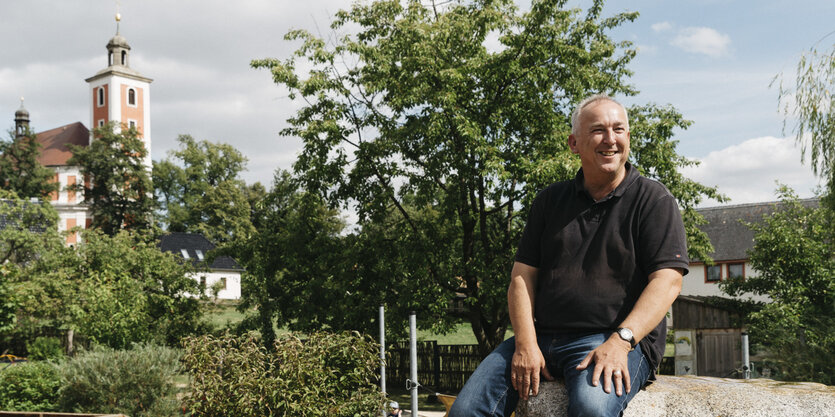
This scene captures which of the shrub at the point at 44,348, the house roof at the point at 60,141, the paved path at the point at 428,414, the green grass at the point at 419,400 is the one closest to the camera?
the paved path at the point at 428,414

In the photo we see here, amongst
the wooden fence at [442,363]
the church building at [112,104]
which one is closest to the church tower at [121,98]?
the church building at [112,104]

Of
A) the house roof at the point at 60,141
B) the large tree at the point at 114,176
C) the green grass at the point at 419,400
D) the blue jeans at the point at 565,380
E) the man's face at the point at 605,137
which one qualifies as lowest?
the green grass at the point at 419,400

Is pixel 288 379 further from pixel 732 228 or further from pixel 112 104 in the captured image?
pixel 112 104

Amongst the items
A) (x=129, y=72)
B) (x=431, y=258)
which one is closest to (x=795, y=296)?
(x=431, y=258)

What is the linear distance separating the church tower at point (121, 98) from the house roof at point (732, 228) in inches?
1938

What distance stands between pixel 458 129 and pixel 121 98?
202 feet

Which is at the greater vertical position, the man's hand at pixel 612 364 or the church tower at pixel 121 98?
the church tower at pixel 121 98

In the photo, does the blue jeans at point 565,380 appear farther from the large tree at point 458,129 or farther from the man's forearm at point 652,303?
the large tree at point 458,129

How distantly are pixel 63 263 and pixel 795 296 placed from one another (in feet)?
68.2

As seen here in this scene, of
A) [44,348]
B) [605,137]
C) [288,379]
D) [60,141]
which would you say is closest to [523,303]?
[605,137]

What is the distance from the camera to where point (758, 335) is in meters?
18.1

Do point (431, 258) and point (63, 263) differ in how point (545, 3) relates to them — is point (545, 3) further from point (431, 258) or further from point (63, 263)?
point (63, 263)

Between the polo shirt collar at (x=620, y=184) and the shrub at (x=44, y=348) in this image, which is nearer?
the polo shirt collar at (x=620, y=184)

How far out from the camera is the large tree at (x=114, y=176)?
49375mm
